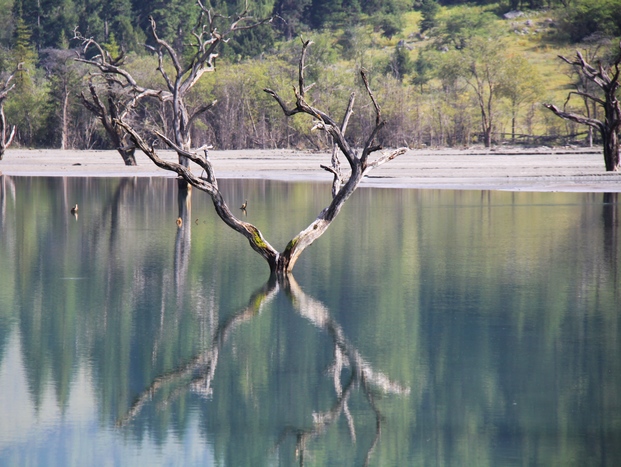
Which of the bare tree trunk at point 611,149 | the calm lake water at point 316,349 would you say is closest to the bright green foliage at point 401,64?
the bare tree trunk at point 611,149

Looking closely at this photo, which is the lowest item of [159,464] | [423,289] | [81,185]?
[159,464]

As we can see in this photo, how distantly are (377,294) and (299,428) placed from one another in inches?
207

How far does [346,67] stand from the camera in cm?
6969

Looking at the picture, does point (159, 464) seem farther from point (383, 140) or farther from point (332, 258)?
point (383, 140)

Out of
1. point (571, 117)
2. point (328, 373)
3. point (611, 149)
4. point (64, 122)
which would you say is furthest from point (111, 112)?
point (328, 373)

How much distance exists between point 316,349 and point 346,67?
6103 cm

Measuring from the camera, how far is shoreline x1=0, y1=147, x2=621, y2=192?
29195 mm

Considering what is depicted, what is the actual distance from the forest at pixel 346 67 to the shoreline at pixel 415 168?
3597mm

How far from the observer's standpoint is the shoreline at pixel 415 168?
29.2m

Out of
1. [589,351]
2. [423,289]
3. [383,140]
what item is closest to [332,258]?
[423,289]

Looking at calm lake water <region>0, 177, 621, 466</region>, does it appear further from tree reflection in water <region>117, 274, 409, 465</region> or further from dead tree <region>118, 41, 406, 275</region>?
dead tree <region>118, 41, 406, 275</region>

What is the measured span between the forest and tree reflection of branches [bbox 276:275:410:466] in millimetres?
20473

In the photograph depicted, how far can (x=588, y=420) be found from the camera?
7945 mm

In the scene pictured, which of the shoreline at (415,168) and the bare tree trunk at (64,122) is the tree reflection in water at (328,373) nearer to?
the shoreline at (415,168)
